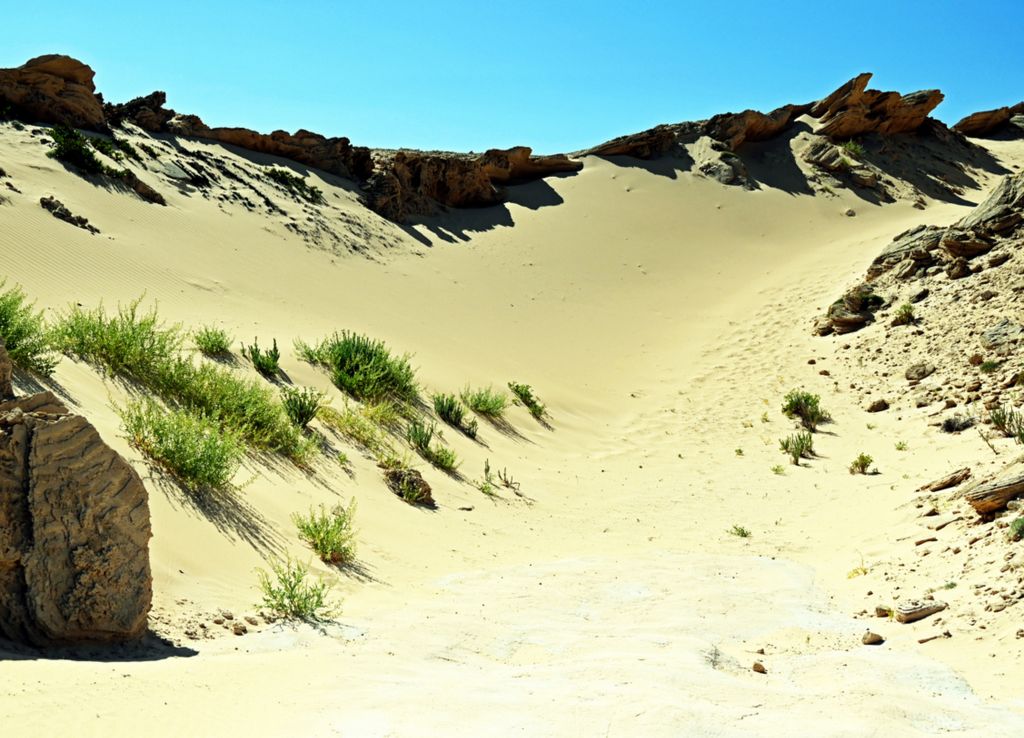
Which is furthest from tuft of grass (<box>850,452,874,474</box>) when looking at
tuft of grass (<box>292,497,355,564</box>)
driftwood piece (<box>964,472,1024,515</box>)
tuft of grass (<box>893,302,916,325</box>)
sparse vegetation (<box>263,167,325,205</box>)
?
sparse vegetation (<box>263,167,325,205</box>)

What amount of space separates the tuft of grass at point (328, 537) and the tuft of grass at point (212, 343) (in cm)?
387

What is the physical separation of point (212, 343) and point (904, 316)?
38.0ft

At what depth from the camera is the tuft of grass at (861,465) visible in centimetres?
1071

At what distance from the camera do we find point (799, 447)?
38.9 feet

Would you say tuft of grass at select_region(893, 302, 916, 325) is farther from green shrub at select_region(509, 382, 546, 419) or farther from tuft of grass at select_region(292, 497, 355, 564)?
A: tuft of grass at select_region(292, 497, 355, 564)

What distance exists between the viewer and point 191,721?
10.9 ft

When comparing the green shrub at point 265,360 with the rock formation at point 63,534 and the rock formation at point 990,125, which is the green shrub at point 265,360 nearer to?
the rock formation at point 63,534

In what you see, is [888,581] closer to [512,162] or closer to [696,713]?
[696,713]

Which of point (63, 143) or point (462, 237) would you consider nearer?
point (63, 143)

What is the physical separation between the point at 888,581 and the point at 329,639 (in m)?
3.98

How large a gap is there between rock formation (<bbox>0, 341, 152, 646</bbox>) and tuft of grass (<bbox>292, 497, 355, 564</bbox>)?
6.62ft

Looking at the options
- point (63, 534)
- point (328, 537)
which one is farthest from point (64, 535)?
point (328, 537)

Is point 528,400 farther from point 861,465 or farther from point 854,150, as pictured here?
point 854,150

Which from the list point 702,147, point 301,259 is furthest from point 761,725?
point 702,147
